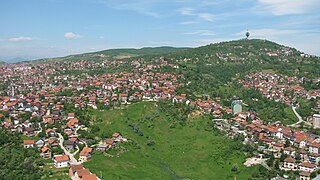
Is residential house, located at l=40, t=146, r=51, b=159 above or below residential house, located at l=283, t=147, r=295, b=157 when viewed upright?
above

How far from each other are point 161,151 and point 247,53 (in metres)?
105

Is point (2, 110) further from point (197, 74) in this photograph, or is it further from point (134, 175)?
point (197, 74)

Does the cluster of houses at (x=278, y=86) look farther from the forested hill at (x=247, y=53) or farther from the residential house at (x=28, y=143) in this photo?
the residential house at (x=28, y=143)

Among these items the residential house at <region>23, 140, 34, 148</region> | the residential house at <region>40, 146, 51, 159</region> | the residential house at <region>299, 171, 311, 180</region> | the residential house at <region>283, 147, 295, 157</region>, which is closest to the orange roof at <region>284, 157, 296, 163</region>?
the residential house at <region>299, 171, 311, 180</region>

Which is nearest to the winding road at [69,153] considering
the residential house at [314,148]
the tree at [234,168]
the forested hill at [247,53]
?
the tree at [234,168]

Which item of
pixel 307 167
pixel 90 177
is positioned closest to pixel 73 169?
pixel 90 177

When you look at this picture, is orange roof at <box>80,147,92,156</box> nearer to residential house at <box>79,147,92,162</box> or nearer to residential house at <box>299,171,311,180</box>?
residential house at <box>79,147,92,162</box>

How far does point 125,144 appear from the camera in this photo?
52.0 metres

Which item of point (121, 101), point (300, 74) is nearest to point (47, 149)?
point (121, 101)

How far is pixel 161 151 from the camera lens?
176 ft

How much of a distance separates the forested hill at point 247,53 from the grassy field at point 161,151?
6760 centimetres

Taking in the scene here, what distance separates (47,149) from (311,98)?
226 feet

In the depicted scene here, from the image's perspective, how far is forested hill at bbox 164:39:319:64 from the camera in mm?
132625

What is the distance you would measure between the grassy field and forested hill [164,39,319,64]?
222 feet
